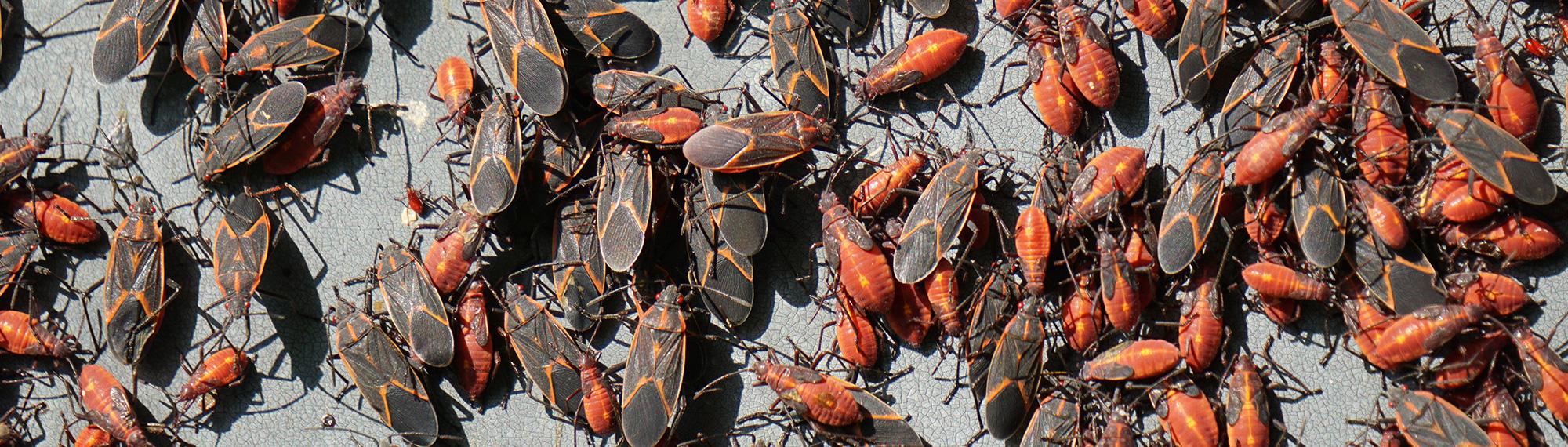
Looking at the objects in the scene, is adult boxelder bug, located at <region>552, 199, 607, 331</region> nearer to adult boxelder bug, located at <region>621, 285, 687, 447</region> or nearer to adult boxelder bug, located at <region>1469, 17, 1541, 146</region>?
adult boxelder bug, located at <region>621, 285, 687, 447</region>

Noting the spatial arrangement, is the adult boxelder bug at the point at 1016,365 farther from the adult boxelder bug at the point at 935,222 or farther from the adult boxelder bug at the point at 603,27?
the adult boxelder bug at the point at 603,27

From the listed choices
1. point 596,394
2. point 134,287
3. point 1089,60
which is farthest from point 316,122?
point 1089,60

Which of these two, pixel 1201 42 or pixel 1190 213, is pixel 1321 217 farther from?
pixel 1201 42

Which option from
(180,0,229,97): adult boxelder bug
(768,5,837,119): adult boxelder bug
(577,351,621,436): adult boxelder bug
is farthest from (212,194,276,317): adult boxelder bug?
(768,5,837,119): adult boxelder bug

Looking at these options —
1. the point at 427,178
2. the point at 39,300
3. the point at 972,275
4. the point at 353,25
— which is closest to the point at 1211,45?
the point at 972,275

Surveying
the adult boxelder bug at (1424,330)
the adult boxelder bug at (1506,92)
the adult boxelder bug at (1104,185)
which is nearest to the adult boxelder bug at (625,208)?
the adult boxelder bug at (1104,185)

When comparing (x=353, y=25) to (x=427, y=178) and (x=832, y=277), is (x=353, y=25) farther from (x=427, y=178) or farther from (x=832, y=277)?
(x=832, y=277)
